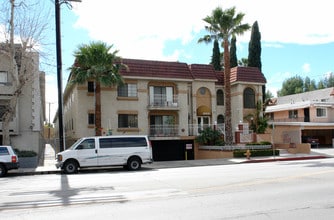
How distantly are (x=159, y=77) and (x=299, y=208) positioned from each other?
28576 mm

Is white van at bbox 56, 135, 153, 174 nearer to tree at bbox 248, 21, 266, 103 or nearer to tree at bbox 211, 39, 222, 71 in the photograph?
tree at bbox 248, 21, 266, 103

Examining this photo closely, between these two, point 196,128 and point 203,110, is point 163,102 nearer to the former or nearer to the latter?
point 196,128

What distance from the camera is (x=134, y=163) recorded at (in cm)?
2272

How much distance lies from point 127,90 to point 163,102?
359cm

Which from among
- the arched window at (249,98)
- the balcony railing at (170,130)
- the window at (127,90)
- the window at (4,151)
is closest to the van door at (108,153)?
the window at (4,151)

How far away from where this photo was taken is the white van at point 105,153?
2198 centimetres

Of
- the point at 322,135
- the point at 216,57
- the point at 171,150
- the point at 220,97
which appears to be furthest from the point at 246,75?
the point at 322,135

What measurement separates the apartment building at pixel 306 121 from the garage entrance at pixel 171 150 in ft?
34.9

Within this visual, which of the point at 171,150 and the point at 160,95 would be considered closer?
the point at 160,95

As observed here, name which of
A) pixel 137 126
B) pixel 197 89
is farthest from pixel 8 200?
pixel 197 89

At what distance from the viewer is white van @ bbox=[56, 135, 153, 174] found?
22.0 metres

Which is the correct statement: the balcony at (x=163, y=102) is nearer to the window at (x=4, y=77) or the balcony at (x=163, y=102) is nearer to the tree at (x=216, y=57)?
the window at (x=4, y=77)

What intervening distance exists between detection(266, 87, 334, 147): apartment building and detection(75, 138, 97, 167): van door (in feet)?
82.0

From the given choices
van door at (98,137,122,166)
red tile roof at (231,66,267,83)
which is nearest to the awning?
red tile roof at (231,66,267,83)
